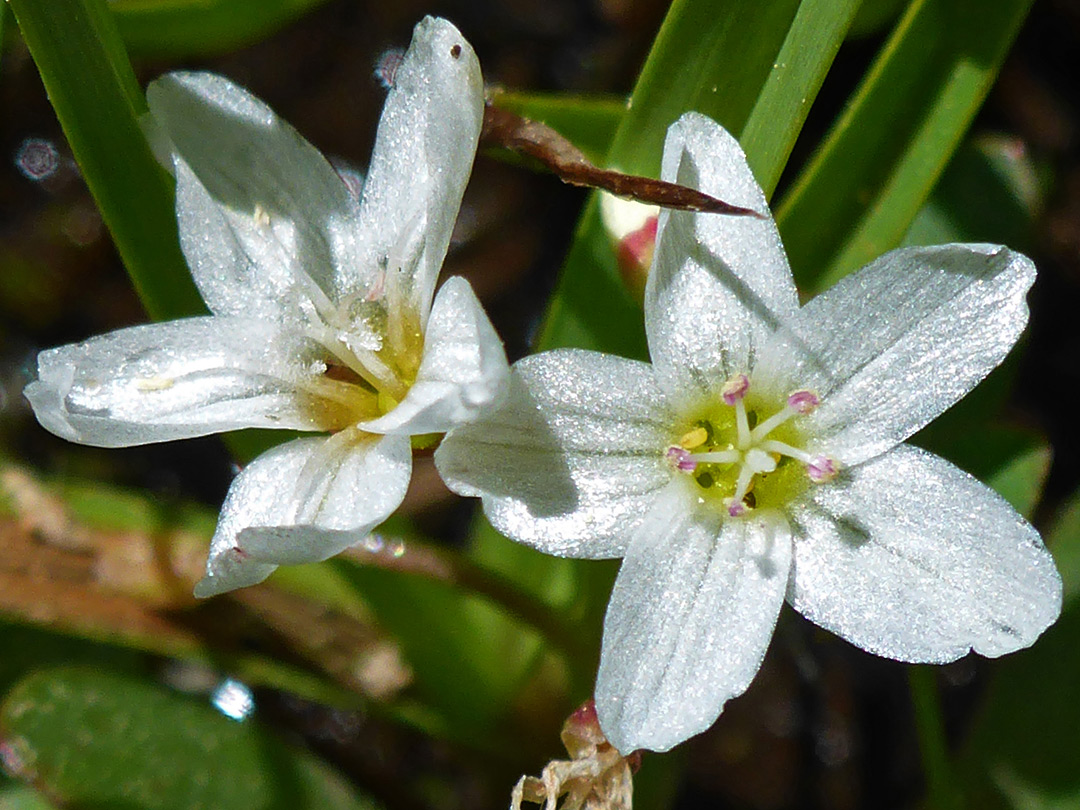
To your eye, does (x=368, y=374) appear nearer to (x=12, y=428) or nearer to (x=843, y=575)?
(x=843, y=575)

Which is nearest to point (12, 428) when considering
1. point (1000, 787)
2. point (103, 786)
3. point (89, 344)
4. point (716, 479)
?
point (103, 786)

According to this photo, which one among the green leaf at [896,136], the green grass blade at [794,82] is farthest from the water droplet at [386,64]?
the green grass blade at [794,82]

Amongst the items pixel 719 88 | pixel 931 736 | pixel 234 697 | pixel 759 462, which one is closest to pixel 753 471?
pixel 759 462

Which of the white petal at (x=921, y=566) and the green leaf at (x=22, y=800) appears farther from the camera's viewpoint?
the green leaf at (x=22, y=800)

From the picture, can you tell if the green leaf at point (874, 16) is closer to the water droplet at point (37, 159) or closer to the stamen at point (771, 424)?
the stamen at point (771, 424)

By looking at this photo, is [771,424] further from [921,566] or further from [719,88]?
[719,88]

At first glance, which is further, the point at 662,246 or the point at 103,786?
the point at 103,786
